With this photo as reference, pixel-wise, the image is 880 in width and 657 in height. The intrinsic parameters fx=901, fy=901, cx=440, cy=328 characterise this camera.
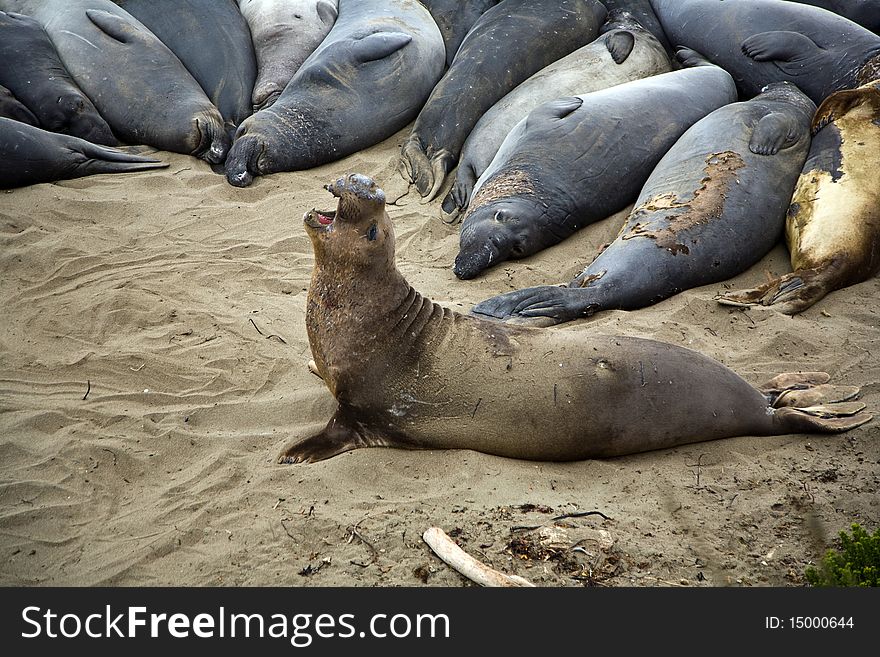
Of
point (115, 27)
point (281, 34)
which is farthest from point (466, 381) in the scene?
point (115, 27)

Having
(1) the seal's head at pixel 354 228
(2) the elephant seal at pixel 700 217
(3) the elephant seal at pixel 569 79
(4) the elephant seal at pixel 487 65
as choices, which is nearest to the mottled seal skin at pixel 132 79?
(4) the elephant seal at pixel 487 65

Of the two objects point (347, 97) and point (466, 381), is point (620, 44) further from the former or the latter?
point (466, 381)

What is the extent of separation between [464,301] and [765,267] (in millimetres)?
1856

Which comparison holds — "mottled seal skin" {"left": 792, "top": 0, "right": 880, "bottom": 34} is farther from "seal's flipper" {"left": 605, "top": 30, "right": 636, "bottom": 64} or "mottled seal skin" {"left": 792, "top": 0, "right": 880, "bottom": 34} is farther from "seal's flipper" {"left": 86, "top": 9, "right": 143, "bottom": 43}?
"seal's flipper" {"left": 86, "top": 9, "right": 143, "bottom": 43}

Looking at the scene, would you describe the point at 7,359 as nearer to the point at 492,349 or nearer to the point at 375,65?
the point at 492,349

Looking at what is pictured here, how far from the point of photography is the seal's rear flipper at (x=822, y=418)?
151 inches

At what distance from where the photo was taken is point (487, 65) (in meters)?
7.23

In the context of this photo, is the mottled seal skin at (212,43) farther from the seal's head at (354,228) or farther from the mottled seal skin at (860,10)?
the mottled seal skin at (860,10)

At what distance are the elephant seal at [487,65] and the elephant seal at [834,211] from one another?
2300mm

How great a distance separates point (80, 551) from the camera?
3.07 meters

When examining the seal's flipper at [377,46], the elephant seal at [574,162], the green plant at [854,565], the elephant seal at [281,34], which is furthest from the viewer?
the elephant seal at [281,34]

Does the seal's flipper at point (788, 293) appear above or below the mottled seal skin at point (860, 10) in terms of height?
below

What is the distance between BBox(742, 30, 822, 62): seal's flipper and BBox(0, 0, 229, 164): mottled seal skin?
162 inches

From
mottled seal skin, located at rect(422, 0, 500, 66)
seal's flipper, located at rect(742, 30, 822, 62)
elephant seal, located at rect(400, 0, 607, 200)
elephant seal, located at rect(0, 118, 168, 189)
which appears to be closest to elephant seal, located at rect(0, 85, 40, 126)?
elephant seal, located at rect(0, 118, 168, 189)
